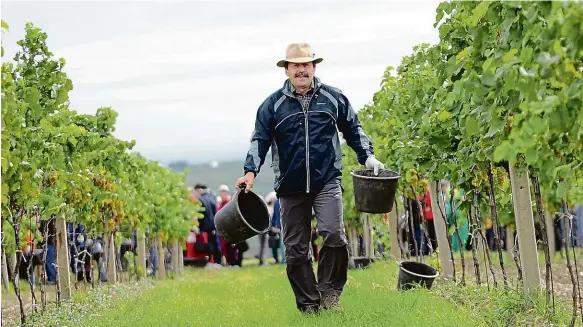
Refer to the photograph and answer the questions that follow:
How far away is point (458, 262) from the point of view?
1638 cm

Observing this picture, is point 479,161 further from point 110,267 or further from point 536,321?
point 110,267

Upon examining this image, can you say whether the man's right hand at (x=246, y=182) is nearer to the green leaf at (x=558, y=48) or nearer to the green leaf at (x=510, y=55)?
the green leaf at (x=510, y=55)

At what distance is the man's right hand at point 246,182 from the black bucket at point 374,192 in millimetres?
744

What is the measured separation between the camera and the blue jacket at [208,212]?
72.1 feet

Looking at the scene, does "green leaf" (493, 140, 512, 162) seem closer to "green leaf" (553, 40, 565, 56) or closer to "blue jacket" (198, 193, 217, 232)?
"green leaf" (553, 40, 565, 56)

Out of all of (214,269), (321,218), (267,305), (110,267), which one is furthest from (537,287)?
(214,269)

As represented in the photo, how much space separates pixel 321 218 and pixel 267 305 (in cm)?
129

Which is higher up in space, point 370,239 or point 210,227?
point 210,227

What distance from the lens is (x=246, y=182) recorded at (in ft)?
24.5

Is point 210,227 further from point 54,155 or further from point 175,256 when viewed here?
point 54,155

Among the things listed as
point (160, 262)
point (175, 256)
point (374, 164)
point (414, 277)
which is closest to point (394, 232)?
point (414, 277)

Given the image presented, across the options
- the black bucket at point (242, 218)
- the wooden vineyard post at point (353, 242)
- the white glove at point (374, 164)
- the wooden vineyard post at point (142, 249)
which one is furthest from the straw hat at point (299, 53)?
the wooden vineyard post at point (353, 242)

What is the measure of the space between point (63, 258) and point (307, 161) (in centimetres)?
429

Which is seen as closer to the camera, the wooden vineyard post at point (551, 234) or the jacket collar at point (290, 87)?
the jacket collar at point (290, 87)
